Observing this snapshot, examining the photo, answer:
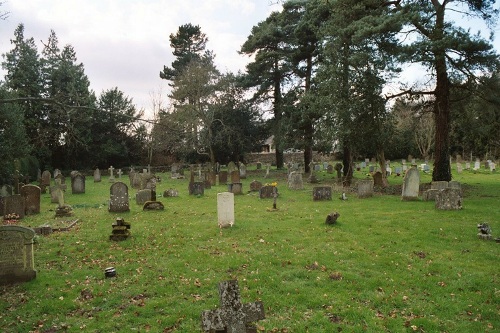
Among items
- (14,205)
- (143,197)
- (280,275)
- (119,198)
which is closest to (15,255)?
(280,275)

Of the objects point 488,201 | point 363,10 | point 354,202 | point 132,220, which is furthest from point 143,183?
point 488,201

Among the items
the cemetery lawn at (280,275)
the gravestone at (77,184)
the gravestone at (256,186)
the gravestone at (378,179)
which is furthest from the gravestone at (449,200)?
Answer: the gravestone at (77,184)

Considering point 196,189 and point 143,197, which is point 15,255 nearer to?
point 143,197

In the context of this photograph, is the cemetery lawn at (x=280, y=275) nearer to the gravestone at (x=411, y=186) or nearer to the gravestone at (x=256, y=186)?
the gravestone at (x=411, y=186)

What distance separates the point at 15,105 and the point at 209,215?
2121 cm

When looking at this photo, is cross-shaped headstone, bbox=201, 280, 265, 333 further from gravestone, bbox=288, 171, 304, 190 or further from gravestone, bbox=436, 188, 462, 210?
gravestone, bbox=288, 171, 304, 190

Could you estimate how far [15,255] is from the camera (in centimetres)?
719

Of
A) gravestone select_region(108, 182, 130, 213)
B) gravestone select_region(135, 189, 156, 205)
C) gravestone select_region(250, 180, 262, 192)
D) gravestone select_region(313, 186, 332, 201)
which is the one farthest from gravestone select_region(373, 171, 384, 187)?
gravestone select_region(108, 182, 130, 213)

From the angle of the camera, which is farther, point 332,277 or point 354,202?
point 354,202

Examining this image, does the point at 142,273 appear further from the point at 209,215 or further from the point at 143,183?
the point at 143,183

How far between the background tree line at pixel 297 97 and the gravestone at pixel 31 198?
7.78 ft

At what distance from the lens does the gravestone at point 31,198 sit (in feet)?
47.5

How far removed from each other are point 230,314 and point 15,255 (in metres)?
5.46

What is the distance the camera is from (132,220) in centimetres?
1280
